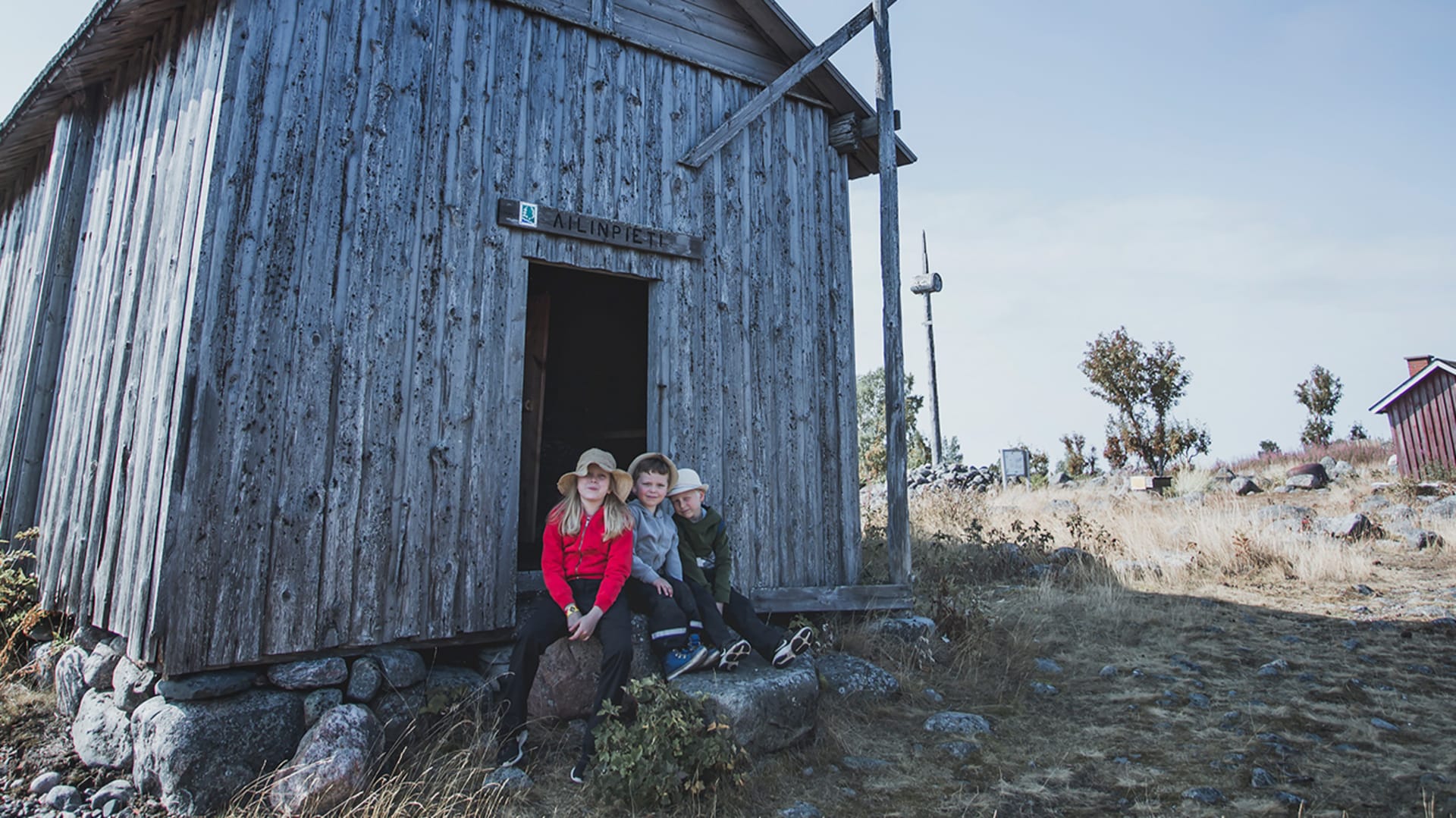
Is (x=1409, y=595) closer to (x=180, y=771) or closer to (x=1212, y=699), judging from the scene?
(x=1212, y=699)

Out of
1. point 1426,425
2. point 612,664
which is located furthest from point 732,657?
point 1426,425

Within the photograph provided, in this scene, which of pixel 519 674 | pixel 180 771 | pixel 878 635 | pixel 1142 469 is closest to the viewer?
pixel 180 771

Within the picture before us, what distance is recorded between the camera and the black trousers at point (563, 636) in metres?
4.63

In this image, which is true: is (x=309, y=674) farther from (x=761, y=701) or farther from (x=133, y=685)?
(x=761, y=701)

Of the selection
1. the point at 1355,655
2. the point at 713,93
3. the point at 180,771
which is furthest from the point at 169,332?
the point at 1355,655

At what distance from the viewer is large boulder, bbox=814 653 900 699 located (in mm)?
5781

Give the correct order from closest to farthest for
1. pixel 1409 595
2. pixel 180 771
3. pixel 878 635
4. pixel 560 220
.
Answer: pixel 180 771
pixel 560 220
pixel 878 635
pixel 1409 595

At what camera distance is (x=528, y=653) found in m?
4.75

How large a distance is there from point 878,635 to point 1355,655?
389 cm

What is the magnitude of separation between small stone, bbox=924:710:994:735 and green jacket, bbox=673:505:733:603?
5.05 feet

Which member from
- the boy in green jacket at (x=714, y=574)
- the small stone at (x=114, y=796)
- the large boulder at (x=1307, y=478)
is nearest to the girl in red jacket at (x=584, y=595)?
the boy in green jacket at (x=714, y=574)

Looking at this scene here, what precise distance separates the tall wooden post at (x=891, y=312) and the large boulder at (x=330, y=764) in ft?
14.1

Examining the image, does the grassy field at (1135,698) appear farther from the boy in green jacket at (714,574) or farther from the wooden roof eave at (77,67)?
the wooden roof eave at (77,67)

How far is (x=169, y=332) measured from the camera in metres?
4.84
